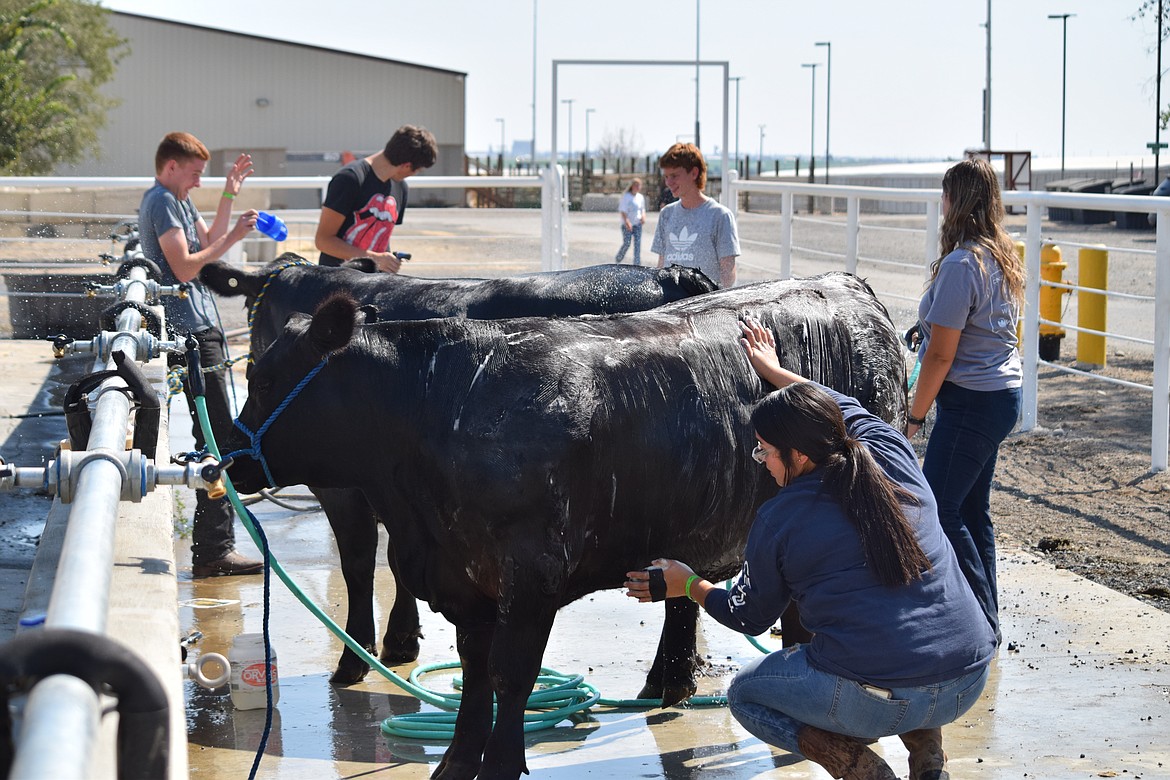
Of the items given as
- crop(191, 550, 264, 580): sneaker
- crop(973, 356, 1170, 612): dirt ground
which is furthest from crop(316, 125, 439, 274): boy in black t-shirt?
crop(973, 356, 1170, 612): dirt ground

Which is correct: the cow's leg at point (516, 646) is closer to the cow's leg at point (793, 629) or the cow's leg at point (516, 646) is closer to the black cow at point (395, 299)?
the cow's leg at point (793, 629)

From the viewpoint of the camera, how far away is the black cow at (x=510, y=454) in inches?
157

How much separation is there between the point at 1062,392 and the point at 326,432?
9.37m

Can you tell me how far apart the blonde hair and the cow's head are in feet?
7.80

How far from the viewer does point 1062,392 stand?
1203 cm

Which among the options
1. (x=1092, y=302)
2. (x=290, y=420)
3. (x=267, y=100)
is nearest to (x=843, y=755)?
(x=290, y=420)

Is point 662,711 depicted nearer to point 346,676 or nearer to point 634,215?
point 346,676

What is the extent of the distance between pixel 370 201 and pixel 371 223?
12cm

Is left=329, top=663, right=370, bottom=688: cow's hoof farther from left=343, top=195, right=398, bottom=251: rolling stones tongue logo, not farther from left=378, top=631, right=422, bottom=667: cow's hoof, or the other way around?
left=343, top=195, right=398, bottom=251: rolling stones tongue logo

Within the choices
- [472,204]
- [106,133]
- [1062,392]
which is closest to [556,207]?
[1062,392]

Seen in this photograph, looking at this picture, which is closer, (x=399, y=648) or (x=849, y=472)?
(x=849, y=472)

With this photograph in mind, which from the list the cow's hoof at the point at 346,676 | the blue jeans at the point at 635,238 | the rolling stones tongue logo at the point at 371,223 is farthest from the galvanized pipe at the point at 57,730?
the blue jeans at the point at 635,238

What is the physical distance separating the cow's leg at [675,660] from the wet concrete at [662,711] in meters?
0.09

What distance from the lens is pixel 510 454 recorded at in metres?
3.96
